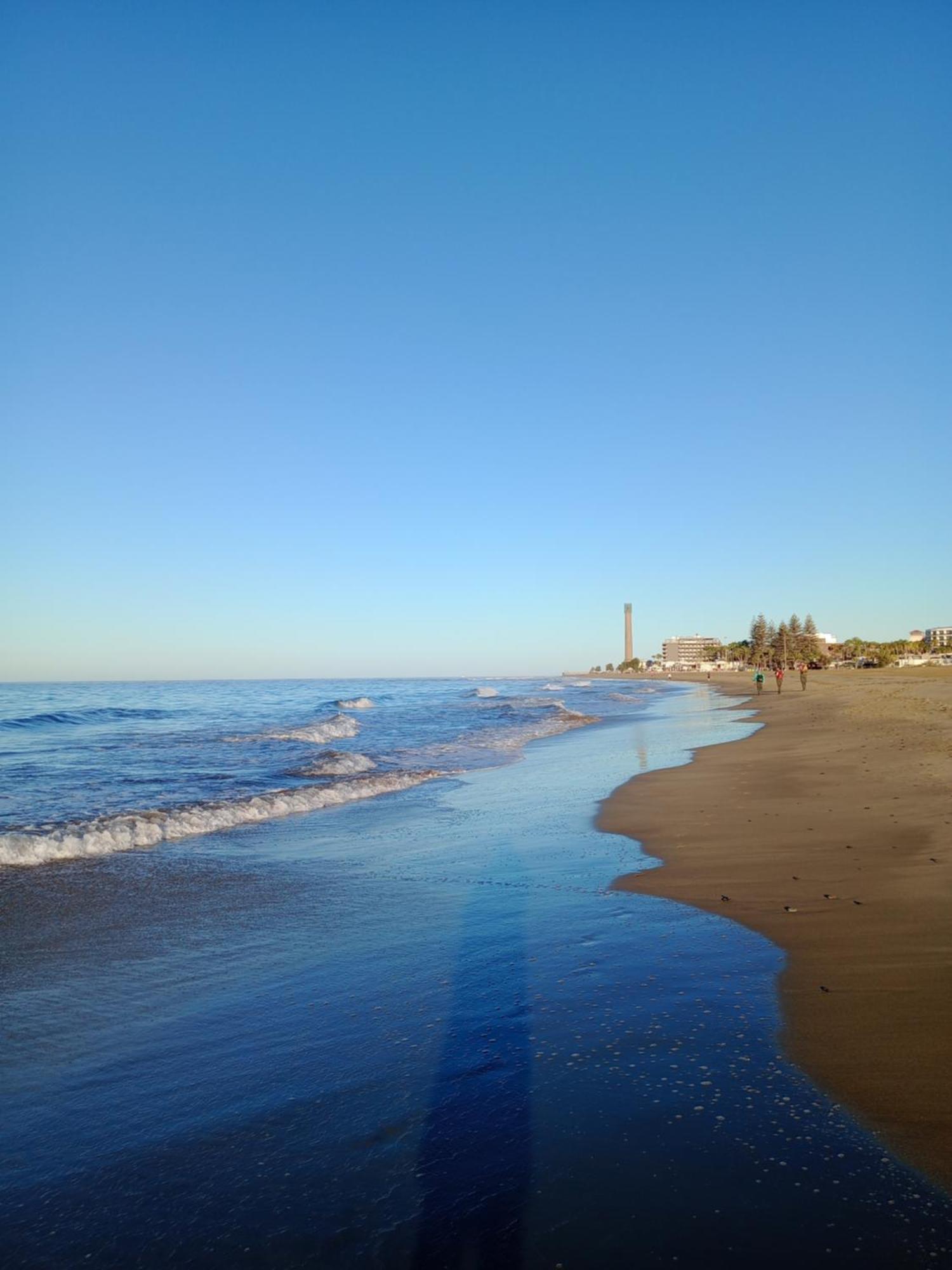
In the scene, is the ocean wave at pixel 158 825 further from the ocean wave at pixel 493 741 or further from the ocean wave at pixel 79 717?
the ocean wave at pixel 79 717

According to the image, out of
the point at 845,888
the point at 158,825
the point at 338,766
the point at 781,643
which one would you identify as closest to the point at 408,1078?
the point at 845,888

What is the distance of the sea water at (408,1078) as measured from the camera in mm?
2850

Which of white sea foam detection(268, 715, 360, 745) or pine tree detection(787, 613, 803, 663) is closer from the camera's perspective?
white sea foam detection(268, 715, 360, 745)

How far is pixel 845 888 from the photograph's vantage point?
710 cm

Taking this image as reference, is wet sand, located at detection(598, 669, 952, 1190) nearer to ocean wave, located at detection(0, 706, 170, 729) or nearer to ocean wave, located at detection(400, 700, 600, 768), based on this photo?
ocean wave, located at detection(400, 700, 600, 768)

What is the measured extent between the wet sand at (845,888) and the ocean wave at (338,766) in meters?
6.61

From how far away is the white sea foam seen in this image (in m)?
27.6

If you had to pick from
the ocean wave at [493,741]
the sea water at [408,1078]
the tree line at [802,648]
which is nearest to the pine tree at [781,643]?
the tree line at [802,648]

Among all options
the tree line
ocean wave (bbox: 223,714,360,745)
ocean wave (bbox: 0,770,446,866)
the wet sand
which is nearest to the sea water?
ocean wave (bbox: 0,770,446,866)

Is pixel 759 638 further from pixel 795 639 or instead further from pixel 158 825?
pixel 158 825

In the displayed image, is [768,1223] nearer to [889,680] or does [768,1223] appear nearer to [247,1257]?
[247,1257]

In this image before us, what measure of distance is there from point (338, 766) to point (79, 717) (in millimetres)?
28027

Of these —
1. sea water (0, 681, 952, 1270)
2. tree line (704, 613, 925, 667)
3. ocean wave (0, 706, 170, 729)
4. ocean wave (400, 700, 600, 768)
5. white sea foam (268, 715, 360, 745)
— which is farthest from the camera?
tree line (704, 613, 925, 667)

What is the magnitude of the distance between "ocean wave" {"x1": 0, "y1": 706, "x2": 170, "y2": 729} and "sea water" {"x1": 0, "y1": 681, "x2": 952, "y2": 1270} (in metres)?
29.7
